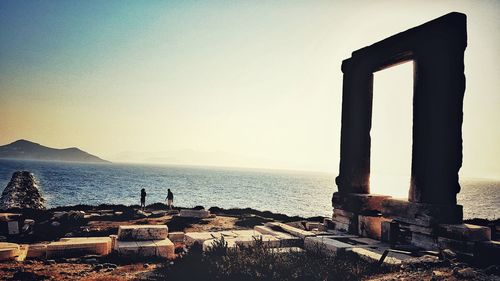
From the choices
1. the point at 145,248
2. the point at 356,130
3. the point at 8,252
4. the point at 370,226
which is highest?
the point at 356,130

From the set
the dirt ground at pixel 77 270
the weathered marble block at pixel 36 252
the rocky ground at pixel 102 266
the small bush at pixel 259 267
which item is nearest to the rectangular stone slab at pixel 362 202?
the small bush at pixel 259 267

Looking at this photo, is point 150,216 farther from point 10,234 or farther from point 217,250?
point 217,250

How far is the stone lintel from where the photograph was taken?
8188 mm

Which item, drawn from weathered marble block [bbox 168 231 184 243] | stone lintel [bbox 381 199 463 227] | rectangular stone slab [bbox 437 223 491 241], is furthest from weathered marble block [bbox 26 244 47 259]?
rectangular stone slab [bbox 437 223 491 241]

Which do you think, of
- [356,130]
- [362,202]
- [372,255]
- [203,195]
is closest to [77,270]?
[372,255]

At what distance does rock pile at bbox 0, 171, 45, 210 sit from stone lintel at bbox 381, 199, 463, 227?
1114 inches

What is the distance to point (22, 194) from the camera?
30938 mm

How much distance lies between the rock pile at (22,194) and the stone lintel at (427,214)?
1114 inches

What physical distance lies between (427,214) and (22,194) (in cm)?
3204

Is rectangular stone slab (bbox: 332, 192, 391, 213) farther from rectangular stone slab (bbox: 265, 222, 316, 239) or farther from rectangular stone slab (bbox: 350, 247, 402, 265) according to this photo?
rectangular stone slab (bbox: 350, 247, 402, 265)

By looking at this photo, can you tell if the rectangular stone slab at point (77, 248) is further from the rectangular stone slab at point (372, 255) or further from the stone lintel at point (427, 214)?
the stone lintel at point (427, 214)

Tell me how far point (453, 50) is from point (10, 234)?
14.3m

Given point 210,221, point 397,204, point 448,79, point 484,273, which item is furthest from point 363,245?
point 210,221

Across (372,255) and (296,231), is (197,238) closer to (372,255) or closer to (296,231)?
(296,231)
